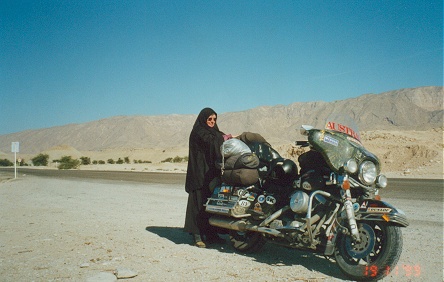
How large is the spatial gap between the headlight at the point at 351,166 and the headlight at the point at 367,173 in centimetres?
9

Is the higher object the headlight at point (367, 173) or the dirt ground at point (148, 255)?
the headlight at point (367, 173)

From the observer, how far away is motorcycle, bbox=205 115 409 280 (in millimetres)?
4586

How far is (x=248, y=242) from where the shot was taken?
6215 millimetres

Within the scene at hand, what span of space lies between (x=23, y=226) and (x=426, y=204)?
10863mm

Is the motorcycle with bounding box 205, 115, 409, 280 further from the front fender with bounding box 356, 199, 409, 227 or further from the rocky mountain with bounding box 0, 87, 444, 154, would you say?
the rocky mountain with bounding box 0, 87, 444, 154

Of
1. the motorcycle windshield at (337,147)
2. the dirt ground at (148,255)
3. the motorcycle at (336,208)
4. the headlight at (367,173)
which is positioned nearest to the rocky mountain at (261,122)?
the dirt ground at (148,255)

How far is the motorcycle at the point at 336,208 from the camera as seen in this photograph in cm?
459

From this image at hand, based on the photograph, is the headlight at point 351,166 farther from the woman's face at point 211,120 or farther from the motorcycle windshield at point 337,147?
the woman's face at point 211,120

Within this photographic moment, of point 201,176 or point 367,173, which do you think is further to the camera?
point 201,176

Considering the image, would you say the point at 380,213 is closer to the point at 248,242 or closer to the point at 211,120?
the point at 248,242

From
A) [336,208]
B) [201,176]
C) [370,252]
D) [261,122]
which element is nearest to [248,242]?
[201,176]

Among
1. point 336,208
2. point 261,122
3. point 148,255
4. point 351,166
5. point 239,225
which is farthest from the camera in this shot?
point 261,122

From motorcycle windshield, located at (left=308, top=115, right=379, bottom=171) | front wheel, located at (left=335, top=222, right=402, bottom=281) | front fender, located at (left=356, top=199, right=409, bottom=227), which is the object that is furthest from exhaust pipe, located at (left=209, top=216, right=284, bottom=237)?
motorcycle windshield, located at (left=308, top=115, right=379, bottom=171)

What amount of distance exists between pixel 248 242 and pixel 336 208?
5.99 ft
